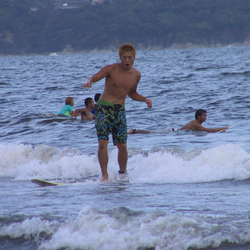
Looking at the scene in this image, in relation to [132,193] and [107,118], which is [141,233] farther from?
[107,118]

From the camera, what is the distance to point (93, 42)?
519ft

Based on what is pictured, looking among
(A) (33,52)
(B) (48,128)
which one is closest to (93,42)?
(A) (33,52)

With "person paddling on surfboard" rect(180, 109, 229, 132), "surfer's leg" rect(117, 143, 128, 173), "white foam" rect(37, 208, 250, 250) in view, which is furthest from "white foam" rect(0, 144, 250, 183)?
"person paddling on surfboard" rect(180, 109, 229, 132)

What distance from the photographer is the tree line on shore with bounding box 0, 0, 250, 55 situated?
154500 millimetres

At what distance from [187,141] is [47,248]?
21.9ft

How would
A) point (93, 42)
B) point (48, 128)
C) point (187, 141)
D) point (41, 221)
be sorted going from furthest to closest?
1. point (93, 42)
2. point (48, 128)
3. point (187, 141)
4. point (41, 221)

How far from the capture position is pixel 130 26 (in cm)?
15512

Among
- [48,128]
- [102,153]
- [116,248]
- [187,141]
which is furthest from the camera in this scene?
[48,128]

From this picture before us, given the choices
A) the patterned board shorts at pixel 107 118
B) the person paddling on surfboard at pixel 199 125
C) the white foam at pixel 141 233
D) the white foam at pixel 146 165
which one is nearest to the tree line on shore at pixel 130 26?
the person paddling on surfboard at pixel 199 125

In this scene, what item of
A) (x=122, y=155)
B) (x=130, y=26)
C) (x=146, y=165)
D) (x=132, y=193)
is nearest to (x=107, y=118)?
(x=122, y=155)

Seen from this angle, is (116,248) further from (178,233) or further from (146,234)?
(178,233)

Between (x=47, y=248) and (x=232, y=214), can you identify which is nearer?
(x=47, y=248)

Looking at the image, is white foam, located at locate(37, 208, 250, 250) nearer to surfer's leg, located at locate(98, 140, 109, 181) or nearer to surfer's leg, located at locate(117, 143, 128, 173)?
surfer's leg, located at locate(98, 140, 109, 181)

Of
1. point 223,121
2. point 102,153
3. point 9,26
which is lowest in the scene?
point 223,121
